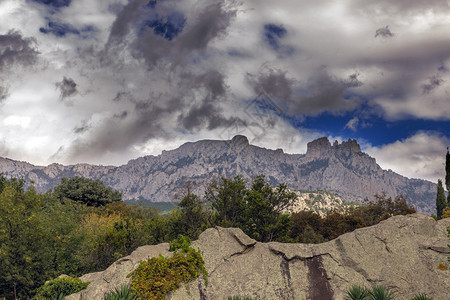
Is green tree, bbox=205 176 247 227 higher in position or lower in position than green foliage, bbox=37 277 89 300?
higher

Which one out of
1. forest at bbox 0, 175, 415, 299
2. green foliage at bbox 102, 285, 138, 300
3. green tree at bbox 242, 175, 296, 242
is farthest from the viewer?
green tree at bbox 242, 175, 296, 242

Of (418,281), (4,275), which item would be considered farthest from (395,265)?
(4,275)

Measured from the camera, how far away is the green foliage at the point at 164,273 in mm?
18156

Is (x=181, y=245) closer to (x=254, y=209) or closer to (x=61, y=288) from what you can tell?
(x=61, y=288)

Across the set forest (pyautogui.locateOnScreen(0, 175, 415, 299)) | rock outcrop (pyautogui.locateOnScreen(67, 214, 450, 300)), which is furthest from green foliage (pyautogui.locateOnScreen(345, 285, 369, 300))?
forest (pyautogui.locateOnScreen(0, 175, 415, 299))

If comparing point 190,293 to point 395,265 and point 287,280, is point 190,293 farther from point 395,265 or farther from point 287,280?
point 395,265

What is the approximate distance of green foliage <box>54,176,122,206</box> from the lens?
229ft

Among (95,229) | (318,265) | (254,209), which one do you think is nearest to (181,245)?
(318,265)

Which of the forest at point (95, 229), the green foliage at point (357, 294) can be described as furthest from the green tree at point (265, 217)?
the green foliage at point (357, 294)

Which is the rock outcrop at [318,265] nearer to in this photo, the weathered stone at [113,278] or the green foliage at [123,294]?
the weathered stone at [113,278]

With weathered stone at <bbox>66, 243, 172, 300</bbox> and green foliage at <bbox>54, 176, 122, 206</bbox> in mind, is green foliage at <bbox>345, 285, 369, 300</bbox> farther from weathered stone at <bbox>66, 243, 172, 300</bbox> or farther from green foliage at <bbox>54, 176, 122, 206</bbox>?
green foliage at <bbox>54, 176, 122, 206</bbox>

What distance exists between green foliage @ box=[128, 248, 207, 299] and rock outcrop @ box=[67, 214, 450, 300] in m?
0.53

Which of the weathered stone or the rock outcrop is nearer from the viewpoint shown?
the weathered stone

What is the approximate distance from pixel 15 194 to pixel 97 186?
155 ft
